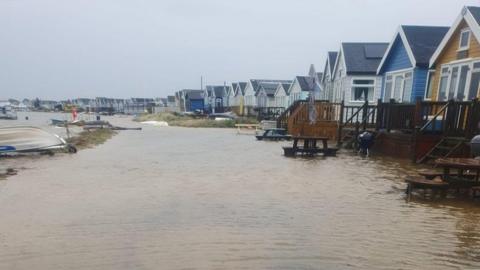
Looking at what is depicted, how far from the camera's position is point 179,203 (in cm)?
672

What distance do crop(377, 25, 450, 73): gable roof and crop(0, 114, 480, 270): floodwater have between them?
8.99m

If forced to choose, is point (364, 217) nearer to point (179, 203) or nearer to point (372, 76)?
point (179, 203)

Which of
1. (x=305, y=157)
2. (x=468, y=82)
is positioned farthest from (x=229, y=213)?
(x=468, y=82)

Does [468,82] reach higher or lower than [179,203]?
higher

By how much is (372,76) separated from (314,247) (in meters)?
20.3

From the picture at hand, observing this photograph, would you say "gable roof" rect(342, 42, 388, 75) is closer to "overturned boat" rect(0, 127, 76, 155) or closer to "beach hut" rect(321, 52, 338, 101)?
"beach hut" rect(321, 52, 338, 101)

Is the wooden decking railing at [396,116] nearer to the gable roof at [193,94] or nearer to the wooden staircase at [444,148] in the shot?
the wooden staircase at [444,148]

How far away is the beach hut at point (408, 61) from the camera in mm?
16031

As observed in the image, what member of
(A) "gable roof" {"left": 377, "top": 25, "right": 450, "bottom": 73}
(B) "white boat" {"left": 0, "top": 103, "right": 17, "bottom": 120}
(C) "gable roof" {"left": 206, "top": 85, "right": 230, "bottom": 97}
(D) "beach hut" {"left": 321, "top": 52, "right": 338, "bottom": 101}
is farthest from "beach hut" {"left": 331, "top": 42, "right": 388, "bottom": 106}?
(B) "white boat" {"left": 0, "top": 103, "right": 17, "bottom": 120}

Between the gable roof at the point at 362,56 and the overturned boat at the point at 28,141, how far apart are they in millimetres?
18050

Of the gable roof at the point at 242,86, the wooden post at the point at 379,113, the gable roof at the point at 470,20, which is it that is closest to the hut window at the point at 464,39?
the gable roof at the point at 470,20

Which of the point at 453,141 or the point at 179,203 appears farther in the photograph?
the point at 453,141

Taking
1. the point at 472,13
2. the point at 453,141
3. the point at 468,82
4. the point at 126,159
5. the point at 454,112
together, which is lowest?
the point at 126,159

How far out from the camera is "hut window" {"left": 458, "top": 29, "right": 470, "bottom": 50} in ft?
43.3
